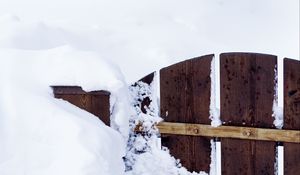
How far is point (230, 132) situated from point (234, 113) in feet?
0.37

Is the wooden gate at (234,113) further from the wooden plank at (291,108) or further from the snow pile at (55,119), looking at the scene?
the snow pile at (55,119)

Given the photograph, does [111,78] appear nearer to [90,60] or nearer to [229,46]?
[90,60]

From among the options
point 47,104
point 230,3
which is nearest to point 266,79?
point 47,104

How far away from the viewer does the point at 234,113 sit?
3.05 metres

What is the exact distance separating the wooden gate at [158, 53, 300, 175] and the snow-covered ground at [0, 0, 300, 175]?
85mm

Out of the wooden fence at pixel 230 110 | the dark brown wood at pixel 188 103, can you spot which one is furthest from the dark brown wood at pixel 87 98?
the dark brown wood at pixel 188 103

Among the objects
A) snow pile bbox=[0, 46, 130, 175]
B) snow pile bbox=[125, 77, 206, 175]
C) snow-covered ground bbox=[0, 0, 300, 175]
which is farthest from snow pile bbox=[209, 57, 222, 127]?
snow pile bbox=[0, 46, 130, 175]

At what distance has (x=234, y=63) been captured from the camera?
2.99 metres

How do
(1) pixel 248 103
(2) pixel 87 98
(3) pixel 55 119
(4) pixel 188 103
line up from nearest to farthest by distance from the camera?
(3) pixel 55 119
(2) pixel 87 98
(1) pixel 248 103
(4) pixel 188 103

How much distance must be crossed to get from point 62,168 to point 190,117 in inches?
37.4

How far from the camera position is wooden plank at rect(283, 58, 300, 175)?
2875mm

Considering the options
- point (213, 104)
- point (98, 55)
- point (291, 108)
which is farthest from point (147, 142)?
point (291, 108)

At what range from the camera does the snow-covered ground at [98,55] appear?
2574 millimetres

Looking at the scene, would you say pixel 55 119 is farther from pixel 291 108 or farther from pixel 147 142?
pixel 291 108
